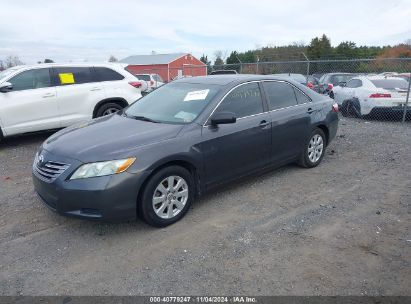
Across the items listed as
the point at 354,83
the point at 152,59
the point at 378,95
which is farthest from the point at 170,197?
the point at 152,59

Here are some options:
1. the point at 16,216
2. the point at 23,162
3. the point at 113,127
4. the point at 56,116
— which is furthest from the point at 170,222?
the point at 56,116

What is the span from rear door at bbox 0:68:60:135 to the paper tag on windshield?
418cm

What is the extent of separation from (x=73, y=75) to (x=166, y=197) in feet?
17.4

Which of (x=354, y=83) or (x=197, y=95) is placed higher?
(x=197, y=95)

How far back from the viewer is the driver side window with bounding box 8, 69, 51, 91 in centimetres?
739

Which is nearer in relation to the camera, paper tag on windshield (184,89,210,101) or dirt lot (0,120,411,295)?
dirt lot (0,120,411,295)

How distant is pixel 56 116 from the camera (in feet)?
25.3

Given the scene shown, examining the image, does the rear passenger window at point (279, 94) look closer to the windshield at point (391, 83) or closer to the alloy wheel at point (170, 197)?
the alloy wheel at point (170, 197)

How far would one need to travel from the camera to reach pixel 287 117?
516 centimetres

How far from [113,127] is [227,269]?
2141 millimetres

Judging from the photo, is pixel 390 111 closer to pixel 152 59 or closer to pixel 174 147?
pixel 174 147

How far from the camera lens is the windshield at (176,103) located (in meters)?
4.37

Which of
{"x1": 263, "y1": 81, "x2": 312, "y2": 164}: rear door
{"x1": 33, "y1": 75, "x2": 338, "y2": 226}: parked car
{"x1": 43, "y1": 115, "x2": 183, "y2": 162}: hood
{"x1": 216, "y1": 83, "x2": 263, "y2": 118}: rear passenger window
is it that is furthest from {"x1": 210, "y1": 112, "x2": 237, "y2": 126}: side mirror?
{"x1": 263, "y1": 81, "x2": 312, "y2": 164}: rear door

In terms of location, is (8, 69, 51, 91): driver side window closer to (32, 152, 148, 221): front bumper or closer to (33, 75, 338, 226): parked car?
(33, 75, 338, 226): parked car
